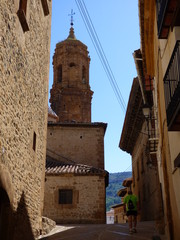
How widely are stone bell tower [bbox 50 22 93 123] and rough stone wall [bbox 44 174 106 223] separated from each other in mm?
10206

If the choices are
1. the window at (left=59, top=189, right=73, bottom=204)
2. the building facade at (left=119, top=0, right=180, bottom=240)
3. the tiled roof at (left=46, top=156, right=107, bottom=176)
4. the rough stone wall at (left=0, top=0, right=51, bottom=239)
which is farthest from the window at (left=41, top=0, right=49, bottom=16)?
the window at (left=59, top=189, right=73, bottom=204)

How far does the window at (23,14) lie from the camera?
335 inches

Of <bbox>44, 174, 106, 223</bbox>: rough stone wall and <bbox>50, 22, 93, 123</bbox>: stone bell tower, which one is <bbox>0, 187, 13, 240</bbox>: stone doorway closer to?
<bbox>44, 174, 106, 223</bbox>: rough stone wall

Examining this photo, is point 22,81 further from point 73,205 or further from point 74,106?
point 74,106

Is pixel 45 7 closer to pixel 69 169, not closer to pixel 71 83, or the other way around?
pixel 69 169

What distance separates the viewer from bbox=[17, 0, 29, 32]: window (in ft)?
27.9

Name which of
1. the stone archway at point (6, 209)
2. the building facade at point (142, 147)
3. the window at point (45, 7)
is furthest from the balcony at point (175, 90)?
the building facade at point (142, 147)

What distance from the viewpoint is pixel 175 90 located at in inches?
223

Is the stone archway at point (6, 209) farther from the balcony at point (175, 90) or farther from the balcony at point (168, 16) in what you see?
the balcony at point (168, 16)

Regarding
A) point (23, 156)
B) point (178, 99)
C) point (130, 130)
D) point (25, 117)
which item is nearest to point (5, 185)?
point (23, 156)

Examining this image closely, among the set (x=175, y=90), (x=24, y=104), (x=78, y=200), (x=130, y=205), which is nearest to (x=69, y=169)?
(x=78, y=200)

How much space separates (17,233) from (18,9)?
544 cm

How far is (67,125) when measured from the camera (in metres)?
25.3

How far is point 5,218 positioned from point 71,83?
82.5ft
